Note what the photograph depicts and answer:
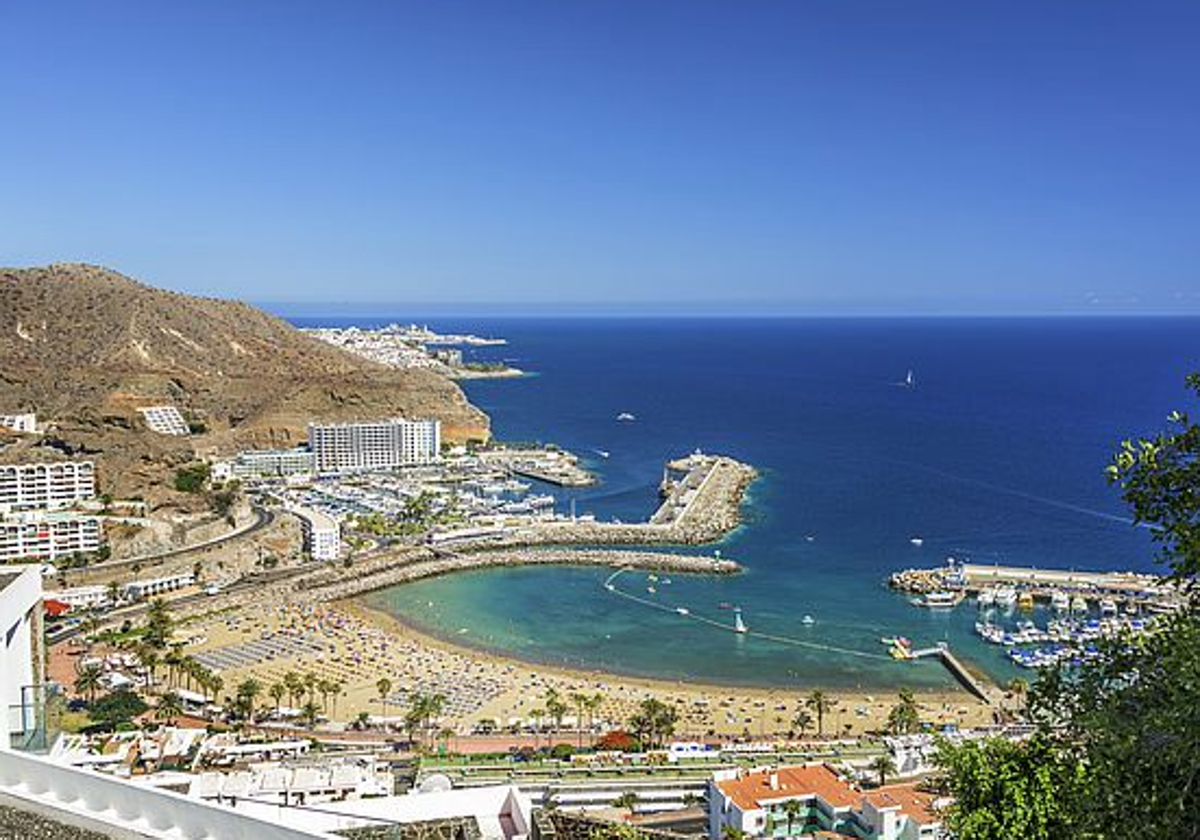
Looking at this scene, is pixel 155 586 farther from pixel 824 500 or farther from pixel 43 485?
pixel 824 500

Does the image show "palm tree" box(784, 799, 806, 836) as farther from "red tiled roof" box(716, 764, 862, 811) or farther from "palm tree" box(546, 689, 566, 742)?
"palm tree" box(546, 689, 566, 742)

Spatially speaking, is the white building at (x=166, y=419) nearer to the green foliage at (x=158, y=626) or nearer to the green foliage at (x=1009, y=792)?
the green foliage at (x=158, y=626)

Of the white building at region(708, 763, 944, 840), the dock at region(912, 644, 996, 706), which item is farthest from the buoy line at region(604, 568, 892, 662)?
the white building at region(708, 763, 944, 840)

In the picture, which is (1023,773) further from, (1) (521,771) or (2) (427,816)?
(1) (521,771)

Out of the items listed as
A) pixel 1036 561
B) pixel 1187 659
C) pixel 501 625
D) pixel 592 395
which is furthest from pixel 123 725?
pixel 592 395

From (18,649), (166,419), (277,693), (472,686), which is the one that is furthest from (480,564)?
(18,649)
